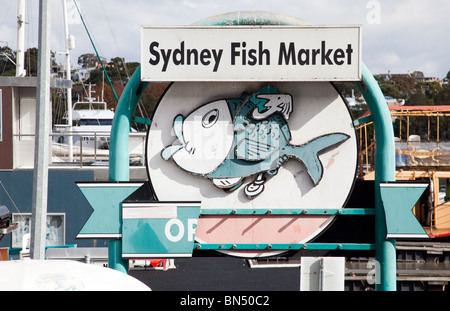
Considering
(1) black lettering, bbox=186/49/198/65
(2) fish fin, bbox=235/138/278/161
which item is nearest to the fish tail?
(2) fish fin, bbox=235/138/278/161

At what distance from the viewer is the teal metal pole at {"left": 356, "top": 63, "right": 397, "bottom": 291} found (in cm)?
727

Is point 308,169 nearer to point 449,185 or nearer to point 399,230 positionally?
point 399,230

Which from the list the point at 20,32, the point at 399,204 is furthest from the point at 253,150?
the point at 20,32

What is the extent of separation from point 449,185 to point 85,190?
17011 mm

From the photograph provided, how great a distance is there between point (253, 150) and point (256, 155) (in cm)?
7

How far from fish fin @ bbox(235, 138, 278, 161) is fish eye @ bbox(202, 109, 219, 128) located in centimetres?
41

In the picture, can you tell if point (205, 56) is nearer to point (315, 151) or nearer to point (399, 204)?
point (315, 151)

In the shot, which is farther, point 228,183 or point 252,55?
point 228,183

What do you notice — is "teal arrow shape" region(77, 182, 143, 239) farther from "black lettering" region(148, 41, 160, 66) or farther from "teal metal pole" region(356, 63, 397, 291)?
"teal metal pole" region(356, 63, 397, 291)

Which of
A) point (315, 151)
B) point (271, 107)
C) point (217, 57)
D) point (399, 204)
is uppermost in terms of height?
point (217, 57)

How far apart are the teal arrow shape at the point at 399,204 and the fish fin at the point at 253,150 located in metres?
1.38

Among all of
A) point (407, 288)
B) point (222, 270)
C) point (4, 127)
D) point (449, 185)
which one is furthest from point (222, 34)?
point (222, 270)

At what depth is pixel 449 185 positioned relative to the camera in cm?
2152

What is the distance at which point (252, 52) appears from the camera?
7.20 m
